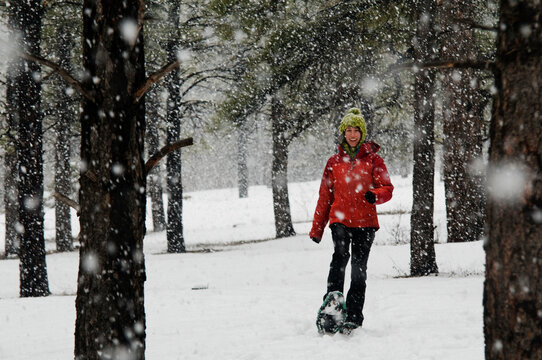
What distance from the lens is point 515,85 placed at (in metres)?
1.95

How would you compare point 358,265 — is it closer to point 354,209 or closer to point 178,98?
point 354,209

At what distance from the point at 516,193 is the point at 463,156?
953cm

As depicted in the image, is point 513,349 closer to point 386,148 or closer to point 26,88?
point 26,88

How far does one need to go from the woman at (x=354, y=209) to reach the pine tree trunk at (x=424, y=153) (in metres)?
3.55

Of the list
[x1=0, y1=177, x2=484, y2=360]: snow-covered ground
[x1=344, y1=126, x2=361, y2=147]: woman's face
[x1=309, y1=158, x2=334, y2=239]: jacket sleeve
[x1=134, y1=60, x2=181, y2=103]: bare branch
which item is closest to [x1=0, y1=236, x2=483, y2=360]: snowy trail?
[x1=0, y1=177, x2=484, y2=360]: snow-covered ground

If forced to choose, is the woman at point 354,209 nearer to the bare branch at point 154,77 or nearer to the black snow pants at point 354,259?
the black snow pants at point 354,259

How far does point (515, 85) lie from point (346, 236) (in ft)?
10.1

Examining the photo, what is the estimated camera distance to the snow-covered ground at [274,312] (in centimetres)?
446

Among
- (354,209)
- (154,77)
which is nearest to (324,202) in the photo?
(354,209)

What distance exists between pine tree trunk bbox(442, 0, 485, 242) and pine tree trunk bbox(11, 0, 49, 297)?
7713 mm

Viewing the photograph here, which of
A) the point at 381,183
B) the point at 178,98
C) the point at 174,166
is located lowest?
the point at 381,183

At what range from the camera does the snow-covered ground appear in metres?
4.46

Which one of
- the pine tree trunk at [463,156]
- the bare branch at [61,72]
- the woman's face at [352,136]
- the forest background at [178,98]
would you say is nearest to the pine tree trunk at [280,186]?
the forest background at [178,98]

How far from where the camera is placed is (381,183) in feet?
15.8
